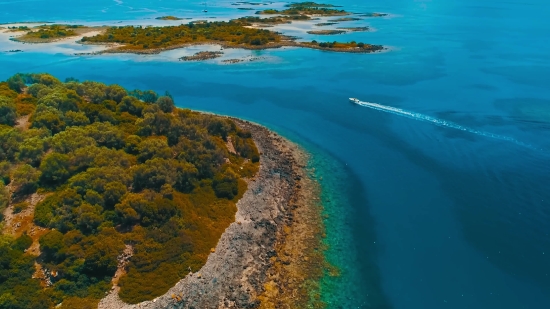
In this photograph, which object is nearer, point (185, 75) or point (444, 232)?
point (444, 232)

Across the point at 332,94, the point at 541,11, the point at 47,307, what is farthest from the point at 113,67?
the point at 541,11

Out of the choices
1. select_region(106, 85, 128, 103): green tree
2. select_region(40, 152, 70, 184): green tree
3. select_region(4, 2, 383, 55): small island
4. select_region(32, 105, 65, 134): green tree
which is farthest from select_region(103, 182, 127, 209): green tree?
select_region(4, 2, 383, 55): small island

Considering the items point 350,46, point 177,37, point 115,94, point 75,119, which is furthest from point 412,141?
point 177,37

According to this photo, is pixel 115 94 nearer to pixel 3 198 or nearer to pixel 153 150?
pixel 153 150

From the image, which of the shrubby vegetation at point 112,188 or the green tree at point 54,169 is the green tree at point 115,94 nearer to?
the shrubby vegetation at point 112,188

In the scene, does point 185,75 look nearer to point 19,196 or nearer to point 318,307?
point 19,196

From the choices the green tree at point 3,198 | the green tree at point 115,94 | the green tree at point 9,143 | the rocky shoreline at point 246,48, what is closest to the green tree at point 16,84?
the green tree at point 115,94
